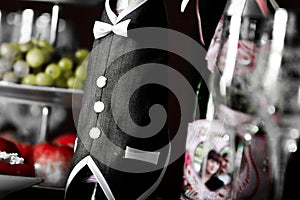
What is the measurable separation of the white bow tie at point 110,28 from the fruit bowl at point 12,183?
0.18 metres

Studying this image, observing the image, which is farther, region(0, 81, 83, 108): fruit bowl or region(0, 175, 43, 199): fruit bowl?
region(0, 81, 83, 108): fruit bowl

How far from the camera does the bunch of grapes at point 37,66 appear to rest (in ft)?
3.85

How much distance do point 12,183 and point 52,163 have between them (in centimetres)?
36

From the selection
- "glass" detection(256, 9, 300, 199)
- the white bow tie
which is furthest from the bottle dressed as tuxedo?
"glass" detection(256, 9, 300, 199)

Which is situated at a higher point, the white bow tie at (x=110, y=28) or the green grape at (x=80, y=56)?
the white bow tie at (x=110, y=28)

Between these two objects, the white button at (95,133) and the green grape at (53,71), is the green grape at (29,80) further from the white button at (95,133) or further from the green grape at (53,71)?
the white button at (95,133)

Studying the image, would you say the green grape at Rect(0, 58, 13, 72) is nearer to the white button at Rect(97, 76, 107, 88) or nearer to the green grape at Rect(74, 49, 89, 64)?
the green grape at Rect(74, 49, 89, 64)

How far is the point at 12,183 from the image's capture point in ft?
1.73

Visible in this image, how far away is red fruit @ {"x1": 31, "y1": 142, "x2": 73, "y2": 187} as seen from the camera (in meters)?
0.88

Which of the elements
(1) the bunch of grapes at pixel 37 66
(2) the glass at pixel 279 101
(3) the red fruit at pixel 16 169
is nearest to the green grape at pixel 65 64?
(1) the bunch of grapes at pixel 37 66

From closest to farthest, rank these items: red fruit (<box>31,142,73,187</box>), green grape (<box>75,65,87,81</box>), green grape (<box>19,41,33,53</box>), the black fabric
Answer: the black fabric, red fruit (<box>31,142,73,187</box>), green grape (<box>75,65,87,81</box>), green grape (<box>19,41,33,53</box>)

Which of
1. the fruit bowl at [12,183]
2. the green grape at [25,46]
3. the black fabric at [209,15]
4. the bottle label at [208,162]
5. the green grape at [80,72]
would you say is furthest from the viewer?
the green grape at [25,46]

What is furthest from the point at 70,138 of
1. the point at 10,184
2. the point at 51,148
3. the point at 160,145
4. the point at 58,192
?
the point at 10,184

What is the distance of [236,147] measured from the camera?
637mm
